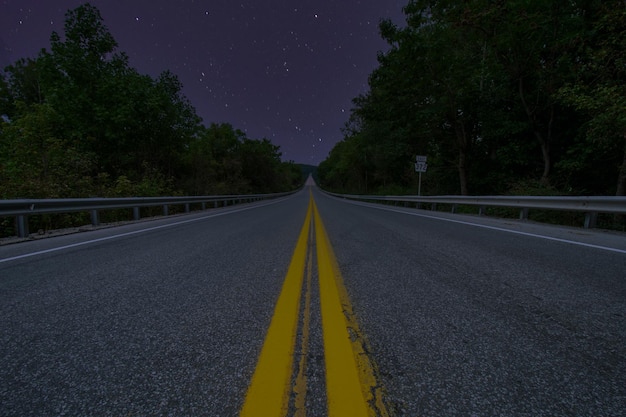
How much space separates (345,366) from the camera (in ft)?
4.46

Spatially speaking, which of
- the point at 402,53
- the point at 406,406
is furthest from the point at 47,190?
the point at 402,53

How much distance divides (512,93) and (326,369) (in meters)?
18.9

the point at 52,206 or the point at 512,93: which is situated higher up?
the point at 512,93


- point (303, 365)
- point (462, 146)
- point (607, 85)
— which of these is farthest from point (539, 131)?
point (303, 365)

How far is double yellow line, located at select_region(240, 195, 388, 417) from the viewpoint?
3.61 feet

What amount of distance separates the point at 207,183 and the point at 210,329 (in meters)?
23.0

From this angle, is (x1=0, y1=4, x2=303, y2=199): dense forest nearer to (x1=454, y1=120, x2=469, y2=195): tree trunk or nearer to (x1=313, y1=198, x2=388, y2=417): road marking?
(x1=313, y1=198, x2=388, y2=417): road marking

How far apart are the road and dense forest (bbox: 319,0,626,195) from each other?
941 centimetres

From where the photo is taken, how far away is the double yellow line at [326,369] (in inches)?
43.4

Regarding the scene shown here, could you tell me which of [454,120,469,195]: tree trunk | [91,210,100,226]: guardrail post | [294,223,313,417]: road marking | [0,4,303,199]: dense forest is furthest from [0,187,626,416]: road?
[454,120,469,195]: tree trunk

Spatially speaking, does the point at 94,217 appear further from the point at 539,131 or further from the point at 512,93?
the point at 512,93

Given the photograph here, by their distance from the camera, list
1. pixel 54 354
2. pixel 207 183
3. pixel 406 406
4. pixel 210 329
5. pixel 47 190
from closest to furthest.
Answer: pixel 406 406 → pixel 54 354 → pixel 210 329 → pixel 47 190 → pixel 207 183

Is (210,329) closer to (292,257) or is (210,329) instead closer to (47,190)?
(292,257)

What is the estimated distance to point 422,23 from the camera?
16297 mm
